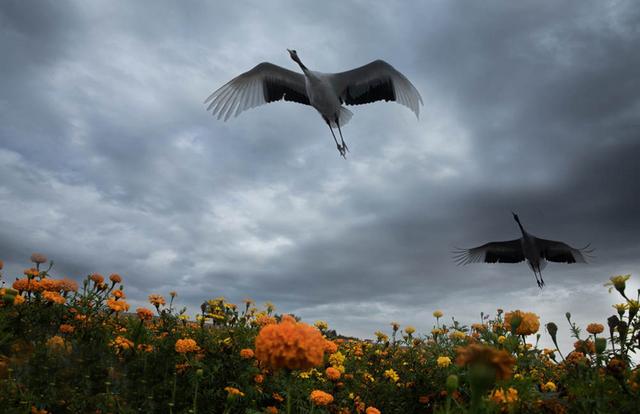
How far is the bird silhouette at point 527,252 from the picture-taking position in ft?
34.0

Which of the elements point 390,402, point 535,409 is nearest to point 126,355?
point 390,402

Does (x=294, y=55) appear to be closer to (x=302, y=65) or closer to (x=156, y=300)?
(x=302, y=65)

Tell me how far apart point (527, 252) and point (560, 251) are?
0.76 meters

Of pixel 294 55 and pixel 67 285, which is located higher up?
pixel 294 55

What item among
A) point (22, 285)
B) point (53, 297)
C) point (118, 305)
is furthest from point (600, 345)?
point (22, 285)

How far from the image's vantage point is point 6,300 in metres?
3.13

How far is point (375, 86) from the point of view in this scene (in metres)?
9.41

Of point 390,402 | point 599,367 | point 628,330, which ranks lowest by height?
point 390,402

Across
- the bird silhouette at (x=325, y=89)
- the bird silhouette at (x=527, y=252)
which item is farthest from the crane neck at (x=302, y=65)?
the bird silhouette at (x=527, y=252)

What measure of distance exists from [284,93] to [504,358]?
9064mm

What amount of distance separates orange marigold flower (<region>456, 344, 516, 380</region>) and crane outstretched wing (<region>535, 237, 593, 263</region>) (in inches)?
392

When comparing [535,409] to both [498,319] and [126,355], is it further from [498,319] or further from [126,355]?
[498,319]

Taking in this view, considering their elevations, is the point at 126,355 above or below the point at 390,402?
above

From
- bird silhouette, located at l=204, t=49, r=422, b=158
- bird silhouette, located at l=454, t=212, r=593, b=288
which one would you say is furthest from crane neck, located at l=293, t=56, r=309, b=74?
bird silhouette, located at l=454, t=212, r=593, b=288
